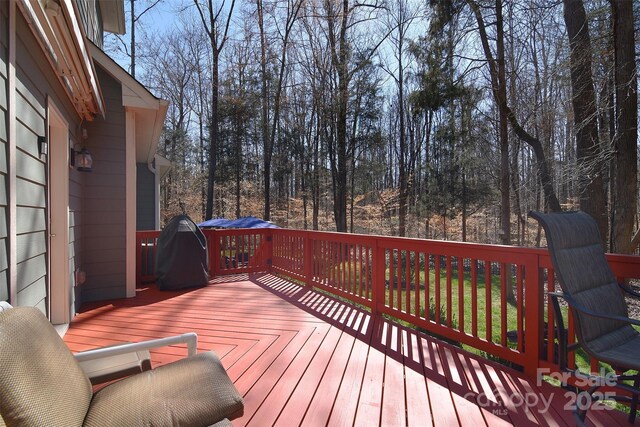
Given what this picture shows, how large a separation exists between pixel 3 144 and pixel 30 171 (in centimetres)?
55

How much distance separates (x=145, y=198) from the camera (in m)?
8.98

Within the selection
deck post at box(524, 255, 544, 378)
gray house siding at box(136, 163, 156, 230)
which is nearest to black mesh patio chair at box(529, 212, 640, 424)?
deck post at box(524, 255, 544, 378)

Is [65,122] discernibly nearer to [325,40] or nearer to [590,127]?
[590,127]

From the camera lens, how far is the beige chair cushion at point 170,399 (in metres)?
1.26

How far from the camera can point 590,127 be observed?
569 cm

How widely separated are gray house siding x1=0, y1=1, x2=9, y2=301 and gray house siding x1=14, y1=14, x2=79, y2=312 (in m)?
0.20

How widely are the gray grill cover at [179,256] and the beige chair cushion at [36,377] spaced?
11.5ft

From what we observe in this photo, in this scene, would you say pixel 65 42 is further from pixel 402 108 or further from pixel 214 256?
pixel 402 108

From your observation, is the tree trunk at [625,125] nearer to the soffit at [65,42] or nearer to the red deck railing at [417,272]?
the red deck railing at [417,272]

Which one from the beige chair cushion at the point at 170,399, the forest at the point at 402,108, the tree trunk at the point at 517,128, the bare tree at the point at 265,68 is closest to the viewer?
the beige chair cushion at the point at 170,399

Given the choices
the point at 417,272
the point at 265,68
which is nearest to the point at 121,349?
the point at 417,272

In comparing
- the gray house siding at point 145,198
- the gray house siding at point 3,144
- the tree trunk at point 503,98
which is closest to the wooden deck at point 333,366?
the gray house siding at point 3,144

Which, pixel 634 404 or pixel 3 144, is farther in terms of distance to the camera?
pixel 634 404

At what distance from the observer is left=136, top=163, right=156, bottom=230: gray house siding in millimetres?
8906
